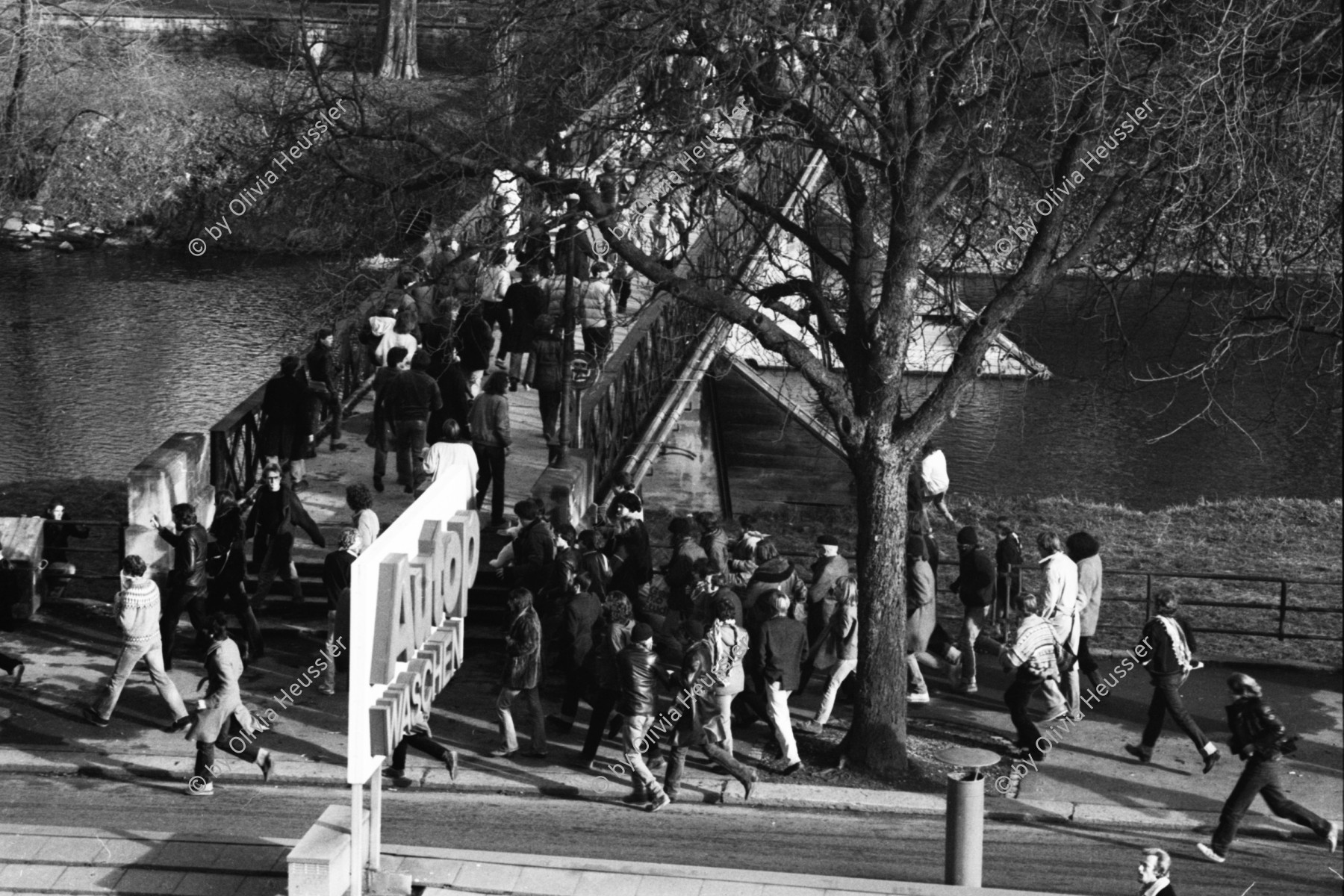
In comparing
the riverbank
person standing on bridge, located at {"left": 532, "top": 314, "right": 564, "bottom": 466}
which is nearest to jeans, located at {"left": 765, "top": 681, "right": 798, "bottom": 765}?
the riverbank

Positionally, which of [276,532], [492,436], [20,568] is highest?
[492,436]

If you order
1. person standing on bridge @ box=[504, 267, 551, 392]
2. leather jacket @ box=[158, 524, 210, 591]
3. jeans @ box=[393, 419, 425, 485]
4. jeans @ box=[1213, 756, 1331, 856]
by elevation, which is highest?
person standing on bridge @ box=[504, 267, 551, 392]

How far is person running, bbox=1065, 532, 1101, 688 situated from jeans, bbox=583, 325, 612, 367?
5943 millimetres

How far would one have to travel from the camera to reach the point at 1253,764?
12312 mm

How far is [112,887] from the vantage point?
36.6 ft

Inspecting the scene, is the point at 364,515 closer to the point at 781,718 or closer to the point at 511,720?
the point at 511,720

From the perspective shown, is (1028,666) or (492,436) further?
(492,436)

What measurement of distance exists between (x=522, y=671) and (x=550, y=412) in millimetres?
5835

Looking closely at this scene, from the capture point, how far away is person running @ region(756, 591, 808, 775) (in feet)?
44.9

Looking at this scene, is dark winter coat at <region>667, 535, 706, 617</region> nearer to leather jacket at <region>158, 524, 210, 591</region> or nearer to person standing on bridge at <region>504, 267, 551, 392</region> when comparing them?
leather jacket at <region>158, 524, 210, 591</region>

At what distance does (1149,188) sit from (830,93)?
2.60 meters

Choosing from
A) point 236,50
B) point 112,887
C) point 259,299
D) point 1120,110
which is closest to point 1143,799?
point 1120,110

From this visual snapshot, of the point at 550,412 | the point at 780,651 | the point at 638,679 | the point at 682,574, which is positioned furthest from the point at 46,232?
the point at 638,679

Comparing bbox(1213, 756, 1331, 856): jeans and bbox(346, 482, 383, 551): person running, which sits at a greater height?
bbox(346, 482, 383, 551): person running
